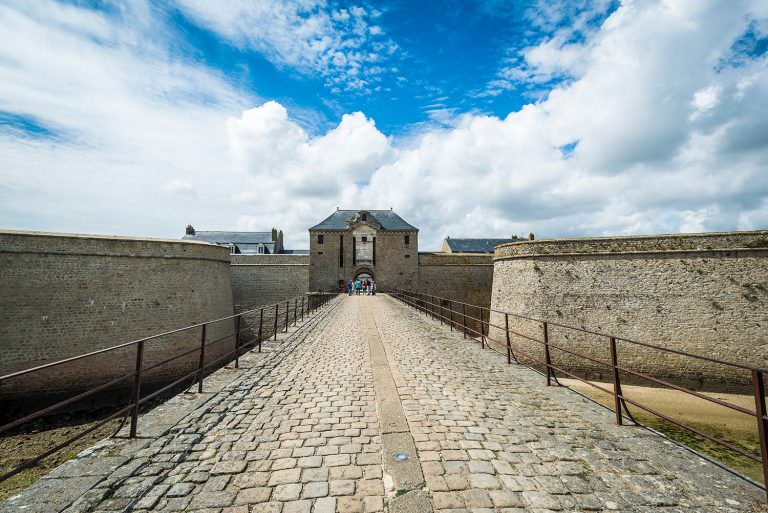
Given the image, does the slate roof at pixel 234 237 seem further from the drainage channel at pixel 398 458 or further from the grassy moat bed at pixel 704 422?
the drainage channel at pixel 398 458

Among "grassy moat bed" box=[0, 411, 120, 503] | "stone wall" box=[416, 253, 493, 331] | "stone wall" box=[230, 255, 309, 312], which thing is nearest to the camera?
"grassy moat bed" box=[0, 411, 120, 503]

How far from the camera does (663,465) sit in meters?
3.15

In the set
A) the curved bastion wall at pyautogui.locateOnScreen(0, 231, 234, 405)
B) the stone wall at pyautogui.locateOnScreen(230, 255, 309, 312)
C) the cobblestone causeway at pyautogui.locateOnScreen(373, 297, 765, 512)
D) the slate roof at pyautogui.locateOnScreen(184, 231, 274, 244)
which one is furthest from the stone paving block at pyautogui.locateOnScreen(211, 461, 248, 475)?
the slate roof at pyautogui.locateOnScreen(184, 231, 274, 244)

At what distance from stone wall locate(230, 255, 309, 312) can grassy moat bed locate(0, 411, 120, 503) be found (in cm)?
1766

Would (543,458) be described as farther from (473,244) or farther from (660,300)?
(473,244)

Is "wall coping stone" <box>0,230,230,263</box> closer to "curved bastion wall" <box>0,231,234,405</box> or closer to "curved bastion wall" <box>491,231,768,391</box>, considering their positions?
"curved bastion wall" <box>0,231,234,405</box>

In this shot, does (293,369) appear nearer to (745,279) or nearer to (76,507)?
(76,507)

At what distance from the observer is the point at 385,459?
3.18 m

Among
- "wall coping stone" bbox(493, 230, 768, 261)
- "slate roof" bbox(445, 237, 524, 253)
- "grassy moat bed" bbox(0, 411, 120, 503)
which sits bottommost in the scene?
"grassy moat bed" bbox(0, 411, 120, 503)

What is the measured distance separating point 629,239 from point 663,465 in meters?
12.9

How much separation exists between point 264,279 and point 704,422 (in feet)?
92.2

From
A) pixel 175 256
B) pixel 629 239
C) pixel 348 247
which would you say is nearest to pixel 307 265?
pixel 348 247

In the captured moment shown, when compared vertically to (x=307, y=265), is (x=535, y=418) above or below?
below

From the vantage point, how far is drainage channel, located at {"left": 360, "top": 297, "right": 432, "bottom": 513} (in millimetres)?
2600
